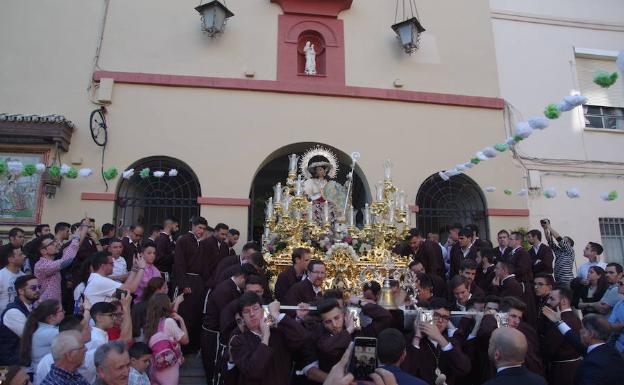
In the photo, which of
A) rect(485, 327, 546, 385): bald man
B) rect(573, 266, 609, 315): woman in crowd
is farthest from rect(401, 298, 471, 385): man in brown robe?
rect(573, 266, 609, 315): woman in crowd

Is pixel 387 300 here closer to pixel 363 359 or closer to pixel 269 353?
pixel 269 353

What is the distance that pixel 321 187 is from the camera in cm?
960

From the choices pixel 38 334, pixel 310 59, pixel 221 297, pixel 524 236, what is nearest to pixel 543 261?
pixel 524 236

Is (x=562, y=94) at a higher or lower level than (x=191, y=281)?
higher

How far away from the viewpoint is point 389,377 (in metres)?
3.31

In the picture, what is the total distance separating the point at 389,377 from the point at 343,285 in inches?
181

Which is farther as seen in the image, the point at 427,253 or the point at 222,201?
the point at 222,201

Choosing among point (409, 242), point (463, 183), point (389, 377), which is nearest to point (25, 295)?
point (389, 377)

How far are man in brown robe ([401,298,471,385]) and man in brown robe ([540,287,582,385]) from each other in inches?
45.5

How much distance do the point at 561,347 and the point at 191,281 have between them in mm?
5128

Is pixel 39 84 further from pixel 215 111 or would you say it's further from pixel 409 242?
pixel 409 242

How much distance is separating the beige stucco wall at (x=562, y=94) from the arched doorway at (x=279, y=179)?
400 cm

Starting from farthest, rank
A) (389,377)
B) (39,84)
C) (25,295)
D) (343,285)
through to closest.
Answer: (39,84) → (343,285) → (25,295) → (389,377)

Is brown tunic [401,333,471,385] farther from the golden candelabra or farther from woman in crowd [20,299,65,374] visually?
woman in crowd [20,299,65,374]
